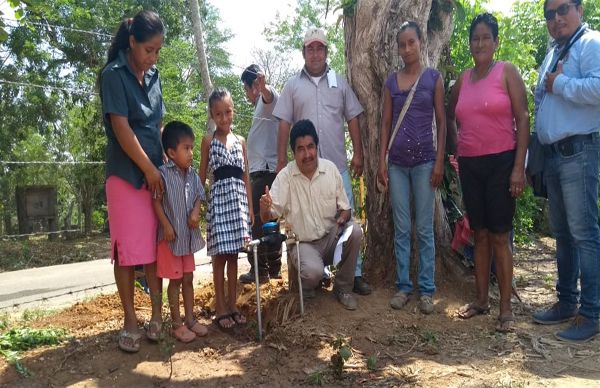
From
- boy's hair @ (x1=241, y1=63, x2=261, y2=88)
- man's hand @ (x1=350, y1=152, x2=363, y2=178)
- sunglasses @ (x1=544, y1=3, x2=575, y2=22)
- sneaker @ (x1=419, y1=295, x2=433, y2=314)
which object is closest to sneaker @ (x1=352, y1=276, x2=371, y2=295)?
sneaker @ (x1=419, y1=295, x2=433, y2=314)

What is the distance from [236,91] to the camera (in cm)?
1970

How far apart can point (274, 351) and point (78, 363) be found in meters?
1.21

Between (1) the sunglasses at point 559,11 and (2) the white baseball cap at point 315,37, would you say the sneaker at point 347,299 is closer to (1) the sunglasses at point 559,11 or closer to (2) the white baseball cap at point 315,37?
(2) the white baseball cap at point 315,37

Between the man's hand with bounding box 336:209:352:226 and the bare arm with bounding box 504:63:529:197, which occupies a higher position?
the bare arm with bounding box 504:63:529:197

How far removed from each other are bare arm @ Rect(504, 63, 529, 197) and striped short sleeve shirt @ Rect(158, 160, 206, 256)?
2247mm

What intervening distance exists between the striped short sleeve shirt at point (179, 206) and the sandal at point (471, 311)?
202cm

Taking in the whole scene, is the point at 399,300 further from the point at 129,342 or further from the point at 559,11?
the point at 559,11

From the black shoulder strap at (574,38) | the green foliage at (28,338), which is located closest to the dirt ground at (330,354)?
the green foliage at (28,338)

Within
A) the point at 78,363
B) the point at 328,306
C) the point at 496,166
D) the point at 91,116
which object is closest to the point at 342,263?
the point at 328,306

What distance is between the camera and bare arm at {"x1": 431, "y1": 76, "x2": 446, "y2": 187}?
3.69m

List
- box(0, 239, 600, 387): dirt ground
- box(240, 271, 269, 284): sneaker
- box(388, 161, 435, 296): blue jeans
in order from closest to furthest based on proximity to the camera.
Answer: box(0, 239, 600, 387): dirt ground
box(388, 161, 435, 296): blue jeans
box(240, 271, 269, 284): sneaker

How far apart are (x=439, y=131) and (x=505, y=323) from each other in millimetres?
1478

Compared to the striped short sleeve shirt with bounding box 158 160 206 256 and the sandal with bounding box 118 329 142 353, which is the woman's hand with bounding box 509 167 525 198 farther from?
the sandal with bounding box 118 329 142 353

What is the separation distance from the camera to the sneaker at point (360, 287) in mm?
4000
